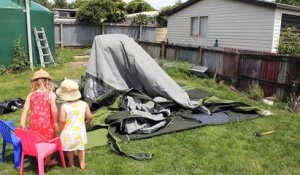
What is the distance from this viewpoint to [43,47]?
1193 centimetres

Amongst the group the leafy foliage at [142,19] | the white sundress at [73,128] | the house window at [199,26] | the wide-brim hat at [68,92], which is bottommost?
the white sundress at [73,128]

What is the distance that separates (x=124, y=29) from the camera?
22.8m

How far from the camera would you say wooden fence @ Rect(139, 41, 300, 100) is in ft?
24.6

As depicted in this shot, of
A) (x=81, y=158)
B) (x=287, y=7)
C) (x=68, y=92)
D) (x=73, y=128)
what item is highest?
(x=287, y=7)

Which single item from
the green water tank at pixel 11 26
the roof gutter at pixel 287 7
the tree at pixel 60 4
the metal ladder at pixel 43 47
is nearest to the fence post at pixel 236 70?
the roof gutter at pixel 287 7

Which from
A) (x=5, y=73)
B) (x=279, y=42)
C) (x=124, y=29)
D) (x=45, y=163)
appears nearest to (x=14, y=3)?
(x=5, y=73)

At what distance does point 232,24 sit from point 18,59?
9286mm

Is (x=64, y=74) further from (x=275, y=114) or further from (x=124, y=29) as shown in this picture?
(x=124, y=29)

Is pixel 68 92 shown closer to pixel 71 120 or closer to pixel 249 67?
pixel 71 120

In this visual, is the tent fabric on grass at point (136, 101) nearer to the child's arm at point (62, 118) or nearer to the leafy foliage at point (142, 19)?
the child's arm at point (62, 118)

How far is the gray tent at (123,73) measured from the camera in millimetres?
6555

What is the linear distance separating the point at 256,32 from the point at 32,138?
11.4 meters

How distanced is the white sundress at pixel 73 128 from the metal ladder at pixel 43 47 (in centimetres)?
854

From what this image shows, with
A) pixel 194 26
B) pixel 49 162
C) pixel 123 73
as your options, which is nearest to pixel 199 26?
pixel 194 26
